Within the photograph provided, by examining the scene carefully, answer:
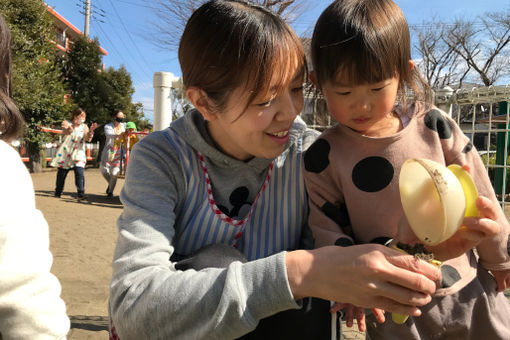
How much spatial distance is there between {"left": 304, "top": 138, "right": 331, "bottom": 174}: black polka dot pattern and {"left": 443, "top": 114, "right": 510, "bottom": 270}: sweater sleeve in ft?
1.24

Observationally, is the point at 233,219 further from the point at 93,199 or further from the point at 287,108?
the point at 93,199

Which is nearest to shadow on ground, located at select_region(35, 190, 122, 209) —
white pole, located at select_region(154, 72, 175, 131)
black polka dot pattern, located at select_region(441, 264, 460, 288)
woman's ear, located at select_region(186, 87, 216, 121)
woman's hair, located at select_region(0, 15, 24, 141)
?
A: white pole, located at select_region(154, 72, 175, 131)

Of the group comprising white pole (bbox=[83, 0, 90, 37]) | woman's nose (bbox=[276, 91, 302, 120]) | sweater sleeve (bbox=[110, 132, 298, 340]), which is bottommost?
sweater sleeve (bbox=[110, 132, 298, 340])

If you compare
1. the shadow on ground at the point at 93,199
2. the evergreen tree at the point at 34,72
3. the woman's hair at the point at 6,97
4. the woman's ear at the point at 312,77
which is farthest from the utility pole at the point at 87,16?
the woman's ear at the point at 312,77

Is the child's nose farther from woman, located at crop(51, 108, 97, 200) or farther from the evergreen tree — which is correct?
the evergreen tree

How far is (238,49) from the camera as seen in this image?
116cm

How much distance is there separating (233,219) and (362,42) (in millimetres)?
675

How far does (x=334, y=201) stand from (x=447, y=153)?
0.39 meters

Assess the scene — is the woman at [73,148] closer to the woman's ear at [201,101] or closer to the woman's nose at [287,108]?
the woman's ear at [201,101]

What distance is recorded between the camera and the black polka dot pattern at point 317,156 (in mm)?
1368

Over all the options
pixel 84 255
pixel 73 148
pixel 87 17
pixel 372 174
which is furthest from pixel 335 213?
pixel 87 17

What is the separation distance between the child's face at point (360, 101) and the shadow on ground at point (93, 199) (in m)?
6.72

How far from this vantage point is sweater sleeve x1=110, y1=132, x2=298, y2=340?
0.86 metres

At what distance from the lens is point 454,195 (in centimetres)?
83
